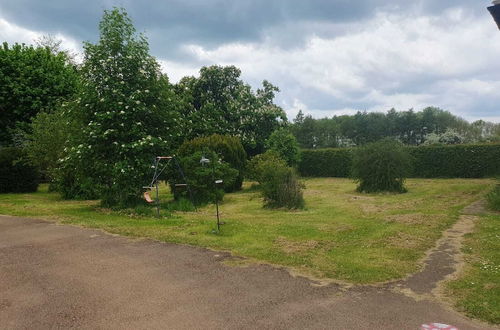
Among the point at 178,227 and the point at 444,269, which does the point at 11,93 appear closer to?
the point at 178,227

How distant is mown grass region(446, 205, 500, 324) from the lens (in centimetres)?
457

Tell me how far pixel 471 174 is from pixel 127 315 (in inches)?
1015

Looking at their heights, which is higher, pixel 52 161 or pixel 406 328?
pixel 52 161

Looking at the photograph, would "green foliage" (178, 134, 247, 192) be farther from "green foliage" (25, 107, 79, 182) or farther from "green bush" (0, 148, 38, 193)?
"green bush" (0, 148, 38, 193)

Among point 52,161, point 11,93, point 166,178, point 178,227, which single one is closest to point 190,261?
point 178,227

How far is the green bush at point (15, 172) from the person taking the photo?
18.7 meters

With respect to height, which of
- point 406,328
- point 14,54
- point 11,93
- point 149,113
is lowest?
point 406,328

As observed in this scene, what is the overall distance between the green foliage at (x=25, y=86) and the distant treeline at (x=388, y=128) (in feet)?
141

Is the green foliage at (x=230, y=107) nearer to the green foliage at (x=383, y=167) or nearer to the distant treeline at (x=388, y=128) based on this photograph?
the green foliage at (x=383, y=167)

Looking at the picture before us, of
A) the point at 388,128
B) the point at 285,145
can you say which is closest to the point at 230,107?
the point at 285,145

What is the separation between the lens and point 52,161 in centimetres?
1695

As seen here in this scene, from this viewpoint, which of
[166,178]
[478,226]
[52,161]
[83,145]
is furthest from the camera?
[52,161]

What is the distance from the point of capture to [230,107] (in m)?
28.8

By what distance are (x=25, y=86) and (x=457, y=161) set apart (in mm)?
26843
